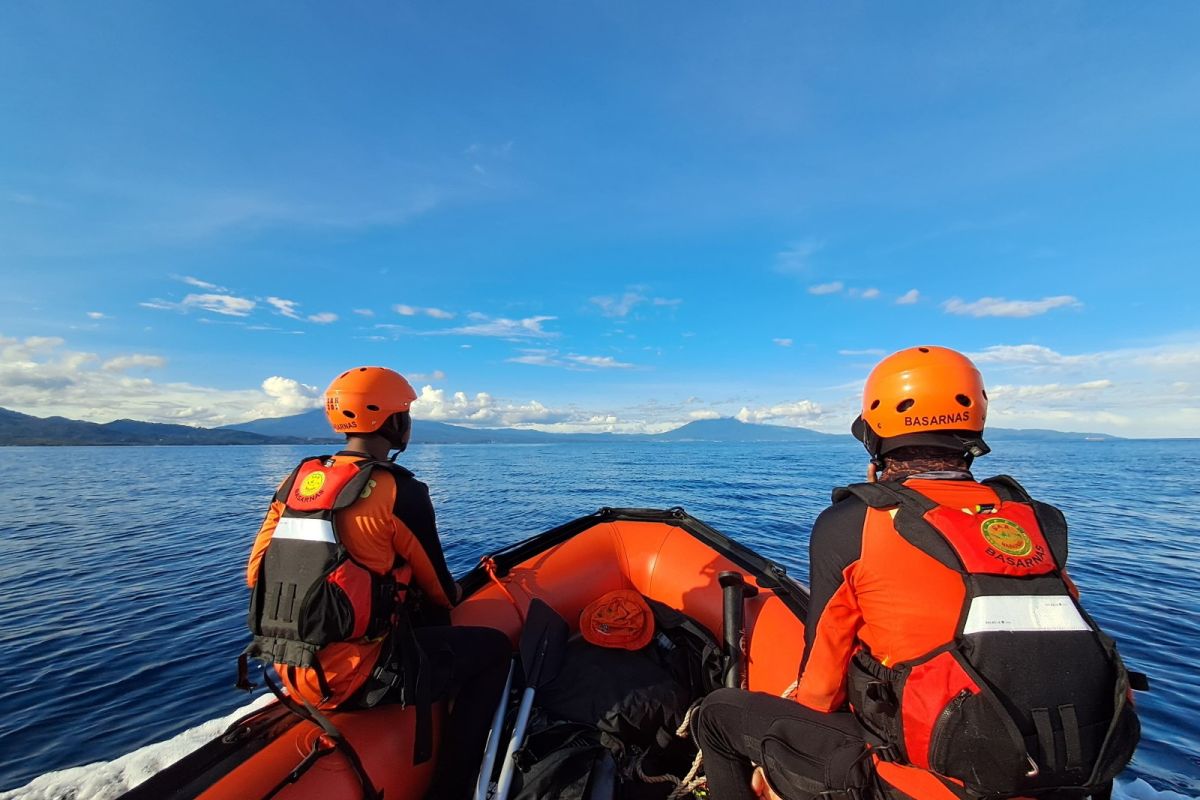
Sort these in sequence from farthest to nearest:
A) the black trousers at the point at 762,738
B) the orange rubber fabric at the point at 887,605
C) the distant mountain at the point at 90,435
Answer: the distant mountain at the point at 90,435 → the black trousers at the point at 762,738 → the orange rubber fabric at the point at 887,605

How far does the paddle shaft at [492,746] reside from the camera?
2365mm

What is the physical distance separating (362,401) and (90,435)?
20633 cm

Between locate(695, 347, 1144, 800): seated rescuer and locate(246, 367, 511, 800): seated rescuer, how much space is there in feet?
4.22

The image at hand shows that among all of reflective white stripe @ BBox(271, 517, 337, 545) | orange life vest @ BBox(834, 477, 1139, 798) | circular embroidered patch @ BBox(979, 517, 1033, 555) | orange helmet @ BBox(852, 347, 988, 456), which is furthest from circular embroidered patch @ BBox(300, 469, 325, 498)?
circular embroidered patch @ BBox(979, 517, 1033, 555)

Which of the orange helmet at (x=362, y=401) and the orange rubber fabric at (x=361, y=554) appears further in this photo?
the orange helmet at (x=362, y=401)

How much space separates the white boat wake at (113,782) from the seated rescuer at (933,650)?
321 centimetres

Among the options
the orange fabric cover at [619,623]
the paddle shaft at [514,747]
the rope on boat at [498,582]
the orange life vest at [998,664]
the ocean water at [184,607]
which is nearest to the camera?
the orange life vest at [998,664]

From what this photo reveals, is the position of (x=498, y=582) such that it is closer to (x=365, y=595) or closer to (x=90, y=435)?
(x=365, y=595)

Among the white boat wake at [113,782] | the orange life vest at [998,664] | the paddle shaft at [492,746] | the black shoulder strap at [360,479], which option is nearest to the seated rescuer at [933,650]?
the orange life vest at [998,664]

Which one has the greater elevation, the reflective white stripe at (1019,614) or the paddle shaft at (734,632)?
the reflective white stripe at (1019,614)

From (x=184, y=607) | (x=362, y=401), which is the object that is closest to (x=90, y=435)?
(x=184, y=607)

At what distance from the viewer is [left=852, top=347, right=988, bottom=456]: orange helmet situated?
2023mm

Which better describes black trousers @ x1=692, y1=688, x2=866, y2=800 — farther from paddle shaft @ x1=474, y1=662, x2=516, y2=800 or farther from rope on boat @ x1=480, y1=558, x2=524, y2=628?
rope on boat @ x1=480, y1=558, x2=524, y2=628

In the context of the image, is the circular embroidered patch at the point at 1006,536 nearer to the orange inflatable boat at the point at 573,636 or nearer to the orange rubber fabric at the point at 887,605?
the orange rubber fabric at the point at 887,605
